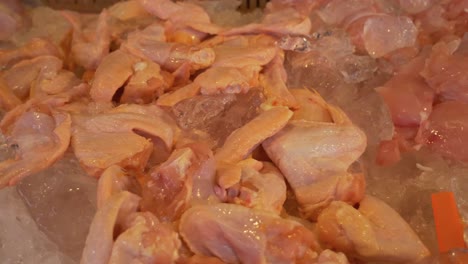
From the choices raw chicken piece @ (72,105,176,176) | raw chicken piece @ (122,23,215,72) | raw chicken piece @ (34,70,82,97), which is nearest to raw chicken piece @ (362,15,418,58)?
raw chicken piece @ (122,23,215,72)

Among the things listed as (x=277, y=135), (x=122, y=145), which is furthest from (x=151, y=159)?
(x=277, y=135)

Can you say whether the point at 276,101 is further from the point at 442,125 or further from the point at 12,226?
the point at 12,226

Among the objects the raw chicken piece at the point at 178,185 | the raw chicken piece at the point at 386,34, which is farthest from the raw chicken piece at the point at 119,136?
the raw chicken piece at the point at 386,34

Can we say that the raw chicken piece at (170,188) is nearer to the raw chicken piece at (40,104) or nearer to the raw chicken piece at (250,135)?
the raw chicken piece at (250,135)

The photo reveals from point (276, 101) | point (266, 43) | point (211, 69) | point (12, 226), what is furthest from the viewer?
point (266, 43)

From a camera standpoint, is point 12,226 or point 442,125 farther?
point 442,125

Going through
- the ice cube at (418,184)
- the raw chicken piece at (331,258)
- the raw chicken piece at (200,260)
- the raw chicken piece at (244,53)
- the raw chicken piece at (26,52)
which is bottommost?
the ice cube at (418,184)
